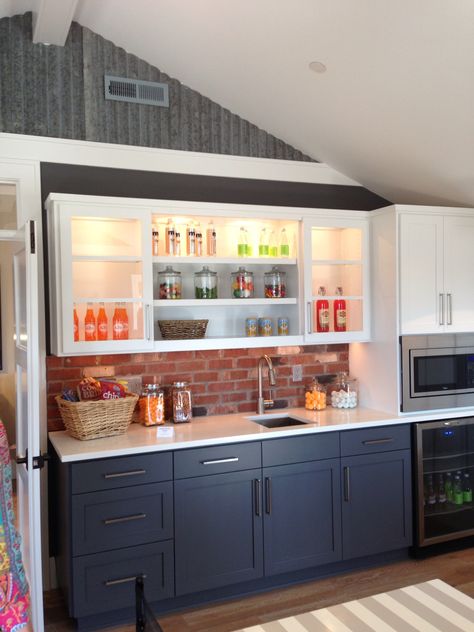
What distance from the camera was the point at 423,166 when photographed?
344cm

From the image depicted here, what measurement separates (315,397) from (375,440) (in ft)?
1.73

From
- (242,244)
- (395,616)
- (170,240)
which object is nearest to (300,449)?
(242,244)

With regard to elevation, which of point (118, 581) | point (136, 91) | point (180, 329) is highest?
point (136, 91)

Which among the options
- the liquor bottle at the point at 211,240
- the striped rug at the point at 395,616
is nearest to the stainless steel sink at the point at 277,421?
the liquor bottle at the point at 211,240

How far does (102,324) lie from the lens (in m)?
3.12

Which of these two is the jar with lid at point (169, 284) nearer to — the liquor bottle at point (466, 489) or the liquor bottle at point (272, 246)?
the liquor bottle at point (272, 246)

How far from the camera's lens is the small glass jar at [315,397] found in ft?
12.3

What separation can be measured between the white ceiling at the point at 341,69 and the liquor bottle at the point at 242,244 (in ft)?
2.34

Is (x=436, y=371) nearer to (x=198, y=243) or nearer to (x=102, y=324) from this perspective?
(x=198, y=243)

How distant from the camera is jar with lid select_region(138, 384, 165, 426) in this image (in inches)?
131

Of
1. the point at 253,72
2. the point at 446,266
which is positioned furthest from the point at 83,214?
the point at 446,266

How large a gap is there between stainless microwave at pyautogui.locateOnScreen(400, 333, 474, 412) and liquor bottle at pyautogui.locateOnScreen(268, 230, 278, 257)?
94 centimetres

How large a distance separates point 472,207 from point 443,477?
1.76 metres

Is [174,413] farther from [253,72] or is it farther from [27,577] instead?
[253,72]
